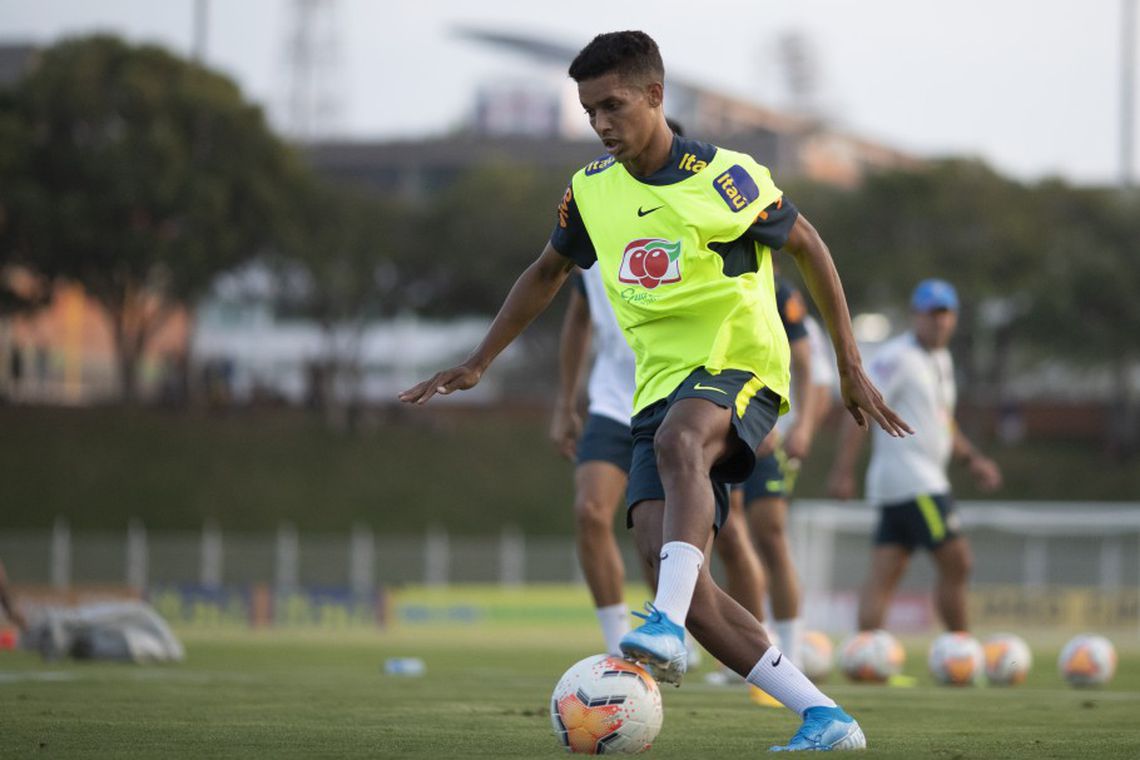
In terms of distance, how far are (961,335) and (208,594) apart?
3156 cm

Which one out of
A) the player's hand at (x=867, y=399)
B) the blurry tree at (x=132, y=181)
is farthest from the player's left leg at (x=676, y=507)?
the blurry tree at (x=132, y=181)

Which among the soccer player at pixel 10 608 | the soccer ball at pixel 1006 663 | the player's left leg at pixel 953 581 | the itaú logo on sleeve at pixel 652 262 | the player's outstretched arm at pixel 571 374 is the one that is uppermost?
the itaú logo on sleeve at pixel 652 262

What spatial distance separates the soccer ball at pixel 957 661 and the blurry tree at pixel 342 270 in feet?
129

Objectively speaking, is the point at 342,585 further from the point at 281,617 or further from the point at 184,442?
the point at 184,442

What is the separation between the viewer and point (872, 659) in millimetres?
12148

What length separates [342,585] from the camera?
33312mm

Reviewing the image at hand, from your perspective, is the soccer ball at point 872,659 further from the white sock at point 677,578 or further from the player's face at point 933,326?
the white sock at point 677,578

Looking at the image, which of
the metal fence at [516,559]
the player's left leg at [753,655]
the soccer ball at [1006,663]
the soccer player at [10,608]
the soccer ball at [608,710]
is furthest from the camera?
the metal fence at [516,559]

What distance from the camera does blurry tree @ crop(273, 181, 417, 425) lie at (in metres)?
52.6

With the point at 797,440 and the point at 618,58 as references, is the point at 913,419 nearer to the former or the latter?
the point at 797,440

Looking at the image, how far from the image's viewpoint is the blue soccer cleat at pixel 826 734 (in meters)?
5.87

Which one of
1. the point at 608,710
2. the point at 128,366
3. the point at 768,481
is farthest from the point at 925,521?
the point at 128,366

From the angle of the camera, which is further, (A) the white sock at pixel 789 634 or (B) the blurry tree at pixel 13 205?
(B) the blurry tree at pixel 13 205

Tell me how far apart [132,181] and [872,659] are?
3855 cm
